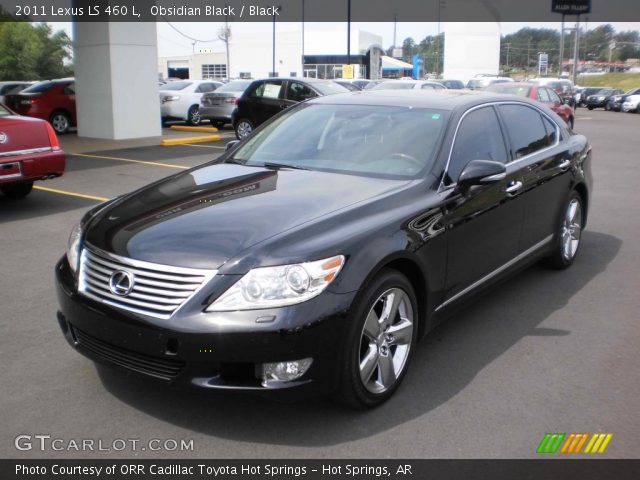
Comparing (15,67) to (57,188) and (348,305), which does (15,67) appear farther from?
(348,305)

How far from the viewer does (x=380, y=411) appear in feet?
11.9

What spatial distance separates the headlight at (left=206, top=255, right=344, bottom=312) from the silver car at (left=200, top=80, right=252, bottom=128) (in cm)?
1820

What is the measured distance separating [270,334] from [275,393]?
1.00 feet

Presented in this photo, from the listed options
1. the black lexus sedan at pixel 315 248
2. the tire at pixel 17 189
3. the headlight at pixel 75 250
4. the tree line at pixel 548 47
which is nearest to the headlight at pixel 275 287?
the black lexus sedan at pixel 315 248

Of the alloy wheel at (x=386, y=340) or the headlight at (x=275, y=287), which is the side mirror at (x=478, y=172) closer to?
the alloy wheel at (x=386, y=340)

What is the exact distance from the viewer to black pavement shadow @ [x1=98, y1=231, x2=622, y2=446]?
3.43 m

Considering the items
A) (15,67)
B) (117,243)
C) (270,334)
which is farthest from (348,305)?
(15,67)

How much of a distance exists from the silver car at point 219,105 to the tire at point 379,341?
17803 millimetres

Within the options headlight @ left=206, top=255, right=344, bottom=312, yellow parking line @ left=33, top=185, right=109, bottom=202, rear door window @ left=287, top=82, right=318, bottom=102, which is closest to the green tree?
rear door window @ left=287, top=82, right=318, bottom=102

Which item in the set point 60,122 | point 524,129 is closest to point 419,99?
point 524,129

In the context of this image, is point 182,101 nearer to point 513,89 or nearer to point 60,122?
point 60,122

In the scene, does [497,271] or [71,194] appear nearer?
[497,271]

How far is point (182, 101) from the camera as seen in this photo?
22.2m

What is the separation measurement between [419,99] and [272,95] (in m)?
13.2
